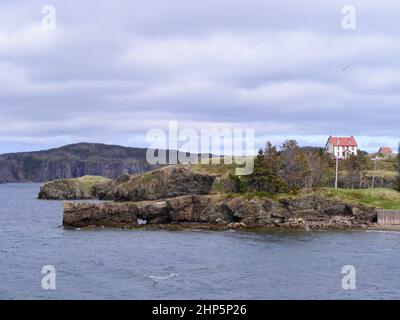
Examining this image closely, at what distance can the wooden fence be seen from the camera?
96.6 m

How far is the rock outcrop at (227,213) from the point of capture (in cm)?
9725

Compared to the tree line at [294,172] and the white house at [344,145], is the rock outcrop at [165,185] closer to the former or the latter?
the tree line at [294,172]

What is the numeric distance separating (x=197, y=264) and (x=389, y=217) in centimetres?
4872

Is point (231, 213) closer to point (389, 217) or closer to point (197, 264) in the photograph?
point (389, 217)

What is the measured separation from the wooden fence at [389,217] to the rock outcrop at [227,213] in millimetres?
1415

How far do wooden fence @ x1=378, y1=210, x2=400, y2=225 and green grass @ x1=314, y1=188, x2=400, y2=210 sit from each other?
2747 millimetres

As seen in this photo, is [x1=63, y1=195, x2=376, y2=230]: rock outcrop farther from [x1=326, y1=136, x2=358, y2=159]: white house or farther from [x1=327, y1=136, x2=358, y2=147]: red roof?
[x1=327, y1=136, x2=358, y2=147]: red roof

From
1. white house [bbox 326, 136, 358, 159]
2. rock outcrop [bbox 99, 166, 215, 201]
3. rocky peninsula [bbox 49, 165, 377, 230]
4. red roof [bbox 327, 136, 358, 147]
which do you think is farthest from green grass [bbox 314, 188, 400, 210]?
red roof [bbox 327, 136, 358, 147]

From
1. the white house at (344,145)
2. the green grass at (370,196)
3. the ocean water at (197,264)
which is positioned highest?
the white house at (344,145)

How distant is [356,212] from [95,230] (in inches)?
1821

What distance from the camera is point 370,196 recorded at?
105 m

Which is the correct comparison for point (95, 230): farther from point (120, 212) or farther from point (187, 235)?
point (187, 235)

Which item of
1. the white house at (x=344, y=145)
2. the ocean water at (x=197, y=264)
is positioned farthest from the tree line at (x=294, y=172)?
the white house at (x=344, y=145)
